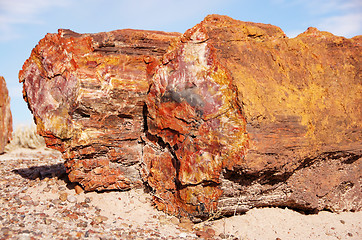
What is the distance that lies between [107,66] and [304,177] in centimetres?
327

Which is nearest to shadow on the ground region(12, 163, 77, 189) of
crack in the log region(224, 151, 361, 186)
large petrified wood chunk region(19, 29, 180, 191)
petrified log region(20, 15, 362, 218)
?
large petrified wood chunk region(19, 29, 180, 191)

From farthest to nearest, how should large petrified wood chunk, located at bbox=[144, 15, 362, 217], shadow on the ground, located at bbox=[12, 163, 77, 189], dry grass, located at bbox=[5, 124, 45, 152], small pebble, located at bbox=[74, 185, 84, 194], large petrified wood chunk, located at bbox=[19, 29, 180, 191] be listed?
dry grass, located at bbox=[5, 124, 45, 152] → shadow on the ground, located at bbox=[12, 163, 77, 189] → small pebble, located at bbox=[74, 185, 84, 194] → large petrified wood chunk, located at bbox=[19, 29, 180, 191] → large petrified wood chunk, located at bbox=[144, 15, 362, 217]

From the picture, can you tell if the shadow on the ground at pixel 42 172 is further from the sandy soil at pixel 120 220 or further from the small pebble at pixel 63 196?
the small pebble at pixel 63 196

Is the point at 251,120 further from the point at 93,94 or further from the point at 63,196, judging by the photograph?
the point at 63,196

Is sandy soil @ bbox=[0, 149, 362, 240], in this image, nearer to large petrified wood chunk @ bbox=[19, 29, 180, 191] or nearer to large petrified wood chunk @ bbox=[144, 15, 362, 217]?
large petrified wood chunk @ bbox=[144, 15, 362, 217]

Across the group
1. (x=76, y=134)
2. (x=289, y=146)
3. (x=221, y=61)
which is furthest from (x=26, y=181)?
(x=289, y=146)

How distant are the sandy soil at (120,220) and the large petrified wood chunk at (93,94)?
1.42 feet

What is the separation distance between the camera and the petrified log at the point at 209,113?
15.1ft

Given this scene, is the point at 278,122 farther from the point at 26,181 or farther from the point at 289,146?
the point at 26,181

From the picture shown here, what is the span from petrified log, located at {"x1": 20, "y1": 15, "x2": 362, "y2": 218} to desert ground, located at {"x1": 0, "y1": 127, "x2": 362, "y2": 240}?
22 cm

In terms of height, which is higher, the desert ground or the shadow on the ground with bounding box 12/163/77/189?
the shadow on the ground with bounding box 12/163/77/189

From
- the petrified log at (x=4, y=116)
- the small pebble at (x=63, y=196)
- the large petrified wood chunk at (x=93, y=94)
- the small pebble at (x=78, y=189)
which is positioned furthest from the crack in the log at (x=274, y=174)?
the petrified log at (x=4, y=116)

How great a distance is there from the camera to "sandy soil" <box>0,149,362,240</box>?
14.7 feet

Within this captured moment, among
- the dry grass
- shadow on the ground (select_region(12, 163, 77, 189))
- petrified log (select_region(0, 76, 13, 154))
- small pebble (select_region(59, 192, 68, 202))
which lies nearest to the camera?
small pebble (select_region(59, 192, 68, 202))
